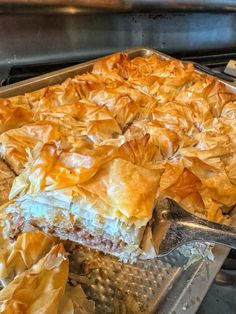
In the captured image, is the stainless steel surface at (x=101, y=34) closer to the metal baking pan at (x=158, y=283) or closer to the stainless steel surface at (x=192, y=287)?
the metal baking pan at (x=158, y=283)

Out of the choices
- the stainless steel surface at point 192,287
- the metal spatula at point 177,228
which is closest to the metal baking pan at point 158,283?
the stainless steel surface at point 192,287

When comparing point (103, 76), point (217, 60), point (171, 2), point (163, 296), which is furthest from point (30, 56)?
point (163, 296)

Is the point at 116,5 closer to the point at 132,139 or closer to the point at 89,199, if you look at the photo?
the point at 132,139

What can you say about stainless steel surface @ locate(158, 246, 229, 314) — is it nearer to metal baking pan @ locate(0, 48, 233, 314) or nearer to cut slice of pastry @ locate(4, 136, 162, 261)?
metal baking pan @ locate(0, 48, 233, 314)

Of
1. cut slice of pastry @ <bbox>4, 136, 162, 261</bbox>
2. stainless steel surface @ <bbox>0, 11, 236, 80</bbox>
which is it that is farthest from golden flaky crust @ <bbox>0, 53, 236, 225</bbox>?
stainless steel surface @ <bbox>0, 11, 236, 80</bbox>

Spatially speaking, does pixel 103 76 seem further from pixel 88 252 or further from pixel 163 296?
pixel 163 296

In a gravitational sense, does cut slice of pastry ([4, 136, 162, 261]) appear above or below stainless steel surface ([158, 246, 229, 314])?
above

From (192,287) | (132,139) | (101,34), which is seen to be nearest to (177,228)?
(192,287)
